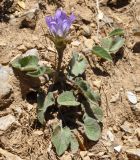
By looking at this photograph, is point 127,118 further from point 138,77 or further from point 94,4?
point 94,4

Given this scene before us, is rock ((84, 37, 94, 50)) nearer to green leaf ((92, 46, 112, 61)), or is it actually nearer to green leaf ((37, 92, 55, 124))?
green leaf ((92, 46, 112, 61))

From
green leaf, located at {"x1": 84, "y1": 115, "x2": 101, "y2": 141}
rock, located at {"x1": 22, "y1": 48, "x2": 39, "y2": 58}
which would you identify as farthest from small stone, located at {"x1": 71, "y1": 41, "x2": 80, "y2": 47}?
green leaf, located at {"x1": 84, "y1": 115, "x2": 101, "y2": 141}

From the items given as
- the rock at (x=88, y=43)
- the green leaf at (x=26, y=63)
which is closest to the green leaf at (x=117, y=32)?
the rock at (x=88, y=43)

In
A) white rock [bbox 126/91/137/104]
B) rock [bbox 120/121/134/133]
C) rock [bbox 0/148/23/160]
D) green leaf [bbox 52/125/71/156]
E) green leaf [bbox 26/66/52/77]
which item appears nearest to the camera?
rock [bbox 0/148/23/160]

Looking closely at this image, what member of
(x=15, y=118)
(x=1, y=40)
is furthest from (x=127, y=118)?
(x=1, y=40)

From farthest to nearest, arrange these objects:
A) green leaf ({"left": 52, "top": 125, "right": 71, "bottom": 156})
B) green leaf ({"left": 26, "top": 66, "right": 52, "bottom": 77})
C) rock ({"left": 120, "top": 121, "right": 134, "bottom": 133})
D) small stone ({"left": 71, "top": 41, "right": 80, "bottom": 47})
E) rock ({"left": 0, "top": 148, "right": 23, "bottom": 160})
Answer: small stone ({"left": 71, "top": 41, "right": 80, "bottom": 47}) → rock ({"left": 120, "top": 121, "right": 134, "bottom": 133}) → green leaf ({"left": 26, "top": 66, "right": 52, "bottom": 77}) → green leaf ({"left": 52, "top": 125, "right": 71, "bottom": 156}) → rock ({"left": 0, "top": 148, "right": 23, "bottom": 160})

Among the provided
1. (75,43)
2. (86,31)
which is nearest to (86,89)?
(75,43)

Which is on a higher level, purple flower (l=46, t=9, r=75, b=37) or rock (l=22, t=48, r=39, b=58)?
purple flower (l=46, t=9, r=75, b=37)

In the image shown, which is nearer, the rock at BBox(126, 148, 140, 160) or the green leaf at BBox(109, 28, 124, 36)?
the rock at BBox(126, 148, 140, 160)
